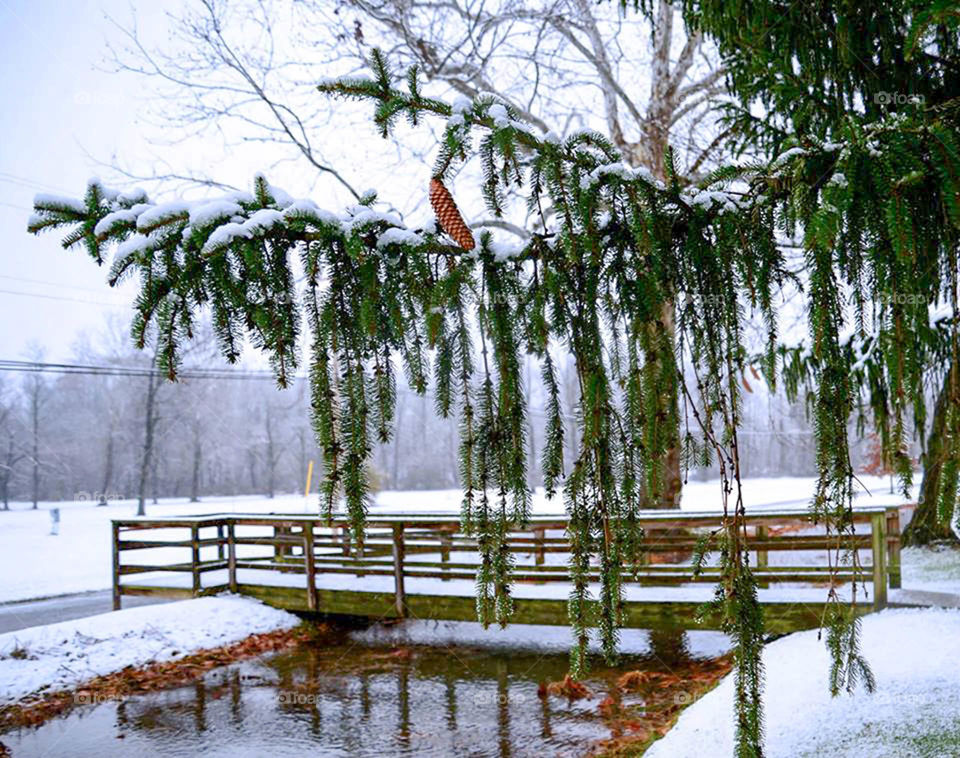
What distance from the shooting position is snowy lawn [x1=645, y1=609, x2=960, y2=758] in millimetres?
3379

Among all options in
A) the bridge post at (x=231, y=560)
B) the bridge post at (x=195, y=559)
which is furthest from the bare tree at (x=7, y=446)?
the bridge post at (x=231, y=560)

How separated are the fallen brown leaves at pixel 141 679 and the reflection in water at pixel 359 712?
193 millimetres

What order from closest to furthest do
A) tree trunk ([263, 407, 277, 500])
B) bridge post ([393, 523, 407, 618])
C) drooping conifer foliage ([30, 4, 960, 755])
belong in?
1. drooping conifer foliage ([30, 4, 960, 755])
2. bridge post ([393, 523, 407, 618])
3. tree trunk ([263, 407, 277, 500])

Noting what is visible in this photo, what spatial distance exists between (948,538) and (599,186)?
9918 mm

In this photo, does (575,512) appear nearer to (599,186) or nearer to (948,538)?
(599,186)

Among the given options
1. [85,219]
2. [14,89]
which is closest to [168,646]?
[85,219]

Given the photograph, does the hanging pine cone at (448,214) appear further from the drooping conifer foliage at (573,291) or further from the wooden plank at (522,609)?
the wooden plank at (522,609)

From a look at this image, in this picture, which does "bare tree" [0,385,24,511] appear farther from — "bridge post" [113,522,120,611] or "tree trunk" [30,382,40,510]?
"bridge post" [113,522,120,611]

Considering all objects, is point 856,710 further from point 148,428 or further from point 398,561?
point 148,428

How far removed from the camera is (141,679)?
630 centimetres

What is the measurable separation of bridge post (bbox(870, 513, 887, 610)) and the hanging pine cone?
549 cm

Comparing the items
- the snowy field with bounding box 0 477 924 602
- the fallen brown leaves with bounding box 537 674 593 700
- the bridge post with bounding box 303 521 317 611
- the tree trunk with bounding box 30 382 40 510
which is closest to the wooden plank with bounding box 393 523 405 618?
the bridge post with bounding box 303 521 317 611

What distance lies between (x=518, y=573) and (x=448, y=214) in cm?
635

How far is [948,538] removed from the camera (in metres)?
9.23
